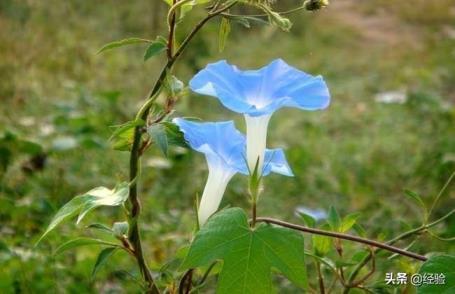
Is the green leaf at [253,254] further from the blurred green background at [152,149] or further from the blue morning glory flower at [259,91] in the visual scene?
the blurred green background at [152,149]

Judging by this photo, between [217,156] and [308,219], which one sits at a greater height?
[217,156]

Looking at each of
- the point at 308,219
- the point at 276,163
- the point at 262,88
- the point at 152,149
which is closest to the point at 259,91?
the point at 262,88

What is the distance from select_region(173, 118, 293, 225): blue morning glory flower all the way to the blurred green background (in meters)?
0.17

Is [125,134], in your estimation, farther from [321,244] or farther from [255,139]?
[321,244]

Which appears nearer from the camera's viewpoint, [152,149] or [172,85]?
[172,85]

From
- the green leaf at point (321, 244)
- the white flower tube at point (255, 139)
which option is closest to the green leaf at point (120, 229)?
the white flower tube at point (255, 139)

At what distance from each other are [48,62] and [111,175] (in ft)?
4.75

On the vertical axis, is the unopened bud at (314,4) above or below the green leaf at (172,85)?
above

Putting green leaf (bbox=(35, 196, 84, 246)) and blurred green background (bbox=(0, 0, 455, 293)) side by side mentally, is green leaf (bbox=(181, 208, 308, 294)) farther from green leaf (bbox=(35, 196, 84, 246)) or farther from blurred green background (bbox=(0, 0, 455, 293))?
blurred green background (bbox=(0, 0, 455, 293))

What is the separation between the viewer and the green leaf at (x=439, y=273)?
0.92 m

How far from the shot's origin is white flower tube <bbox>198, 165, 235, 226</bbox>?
941 millimetres

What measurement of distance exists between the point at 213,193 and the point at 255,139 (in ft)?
0.30

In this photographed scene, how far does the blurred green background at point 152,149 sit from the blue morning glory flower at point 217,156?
6.6 inches

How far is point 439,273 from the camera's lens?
92cm
